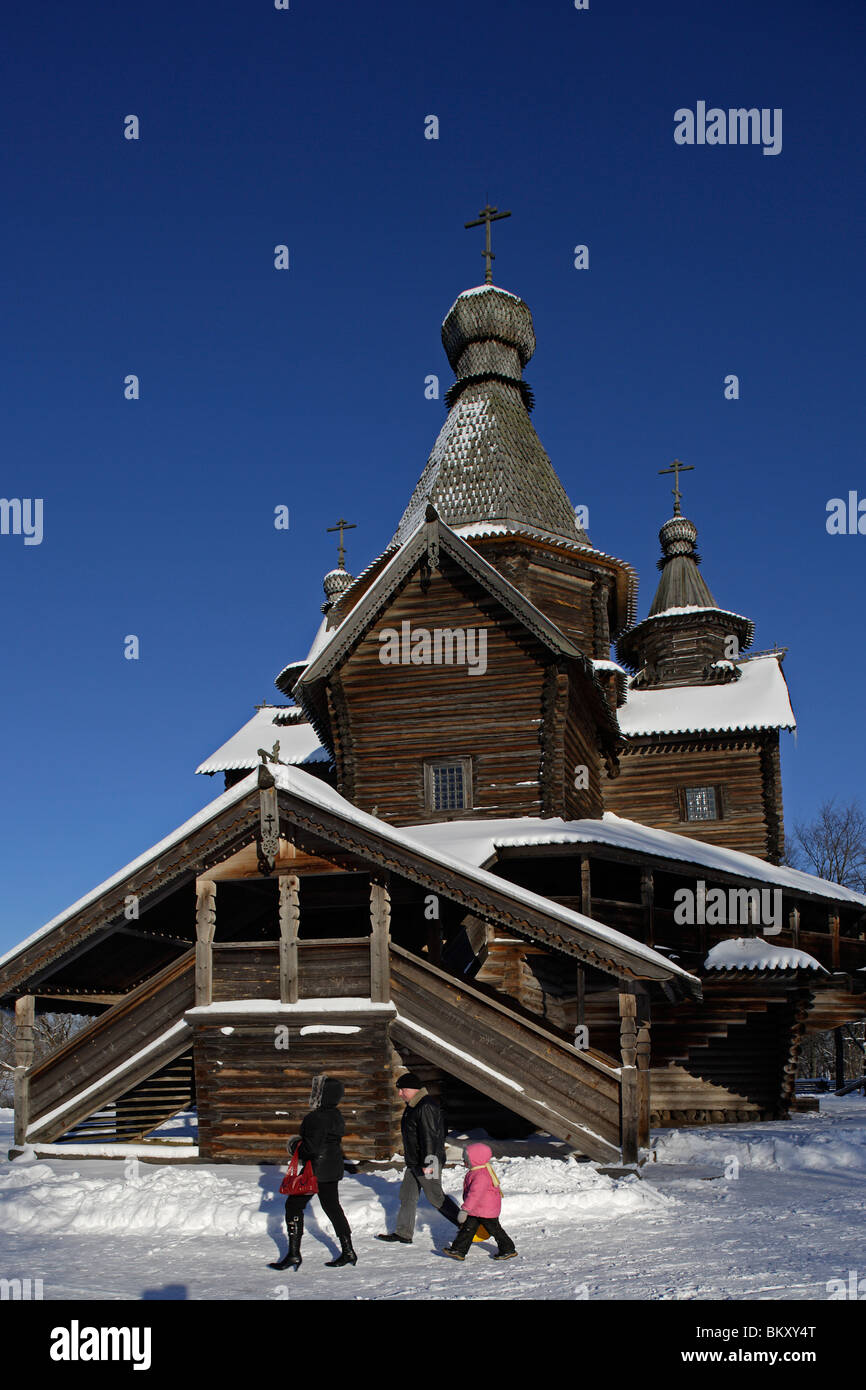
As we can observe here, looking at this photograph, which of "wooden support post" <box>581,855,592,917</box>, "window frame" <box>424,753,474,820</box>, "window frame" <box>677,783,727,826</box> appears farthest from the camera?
"window frame" <box>677,783,727,826</box>

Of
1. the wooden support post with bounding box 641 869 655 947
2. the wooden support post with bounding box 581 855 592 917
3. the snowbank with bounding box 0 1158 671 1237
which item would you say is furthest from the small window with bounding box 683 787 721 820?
the snowbank with bounding box 0 1158 671 1237

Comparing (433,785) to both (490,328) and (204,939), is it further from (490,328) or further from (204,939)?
(490,328)

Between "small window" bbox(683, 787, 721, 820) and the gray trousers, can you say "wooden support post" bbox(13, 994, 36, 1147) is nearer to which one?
the gray trousers

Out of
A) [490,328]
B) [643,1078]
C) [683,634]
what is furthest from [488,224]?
[643,1078]

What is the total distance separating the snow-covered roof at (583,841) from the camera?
1769 centimetres

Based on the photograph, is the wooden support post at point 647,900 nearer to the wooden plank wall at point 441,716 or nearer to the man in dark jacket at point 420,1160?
the wooden plank wall at point 441,716

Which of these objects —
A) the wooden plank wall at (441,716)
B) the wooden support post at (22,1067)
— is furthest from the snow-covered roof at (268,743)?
the wooden support post at (22,1067)

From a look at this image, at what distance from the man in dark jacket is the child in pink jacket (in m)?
0.32

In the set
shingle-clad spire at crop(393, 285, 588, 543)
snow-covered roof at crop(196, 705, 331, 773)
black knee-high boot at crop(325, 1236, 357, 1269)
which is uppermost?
shingle-clad spire at crop(393, 285, 588, 543)

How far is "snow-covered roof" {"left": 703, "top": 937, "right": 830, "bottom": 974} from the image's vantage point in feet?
63.7

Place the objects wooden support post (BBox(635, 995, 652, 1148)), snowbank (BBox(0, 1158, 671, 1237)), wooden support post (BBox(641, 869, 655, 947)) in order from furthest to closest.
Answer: wooden support post (BBox(641, 869, 655, 947)), wooden support post (BBox(635, 995, 652, 1148)), snowbank (BBox(0, 1158, 671, 1237))

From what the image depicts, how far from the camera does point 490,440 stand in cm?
2525
